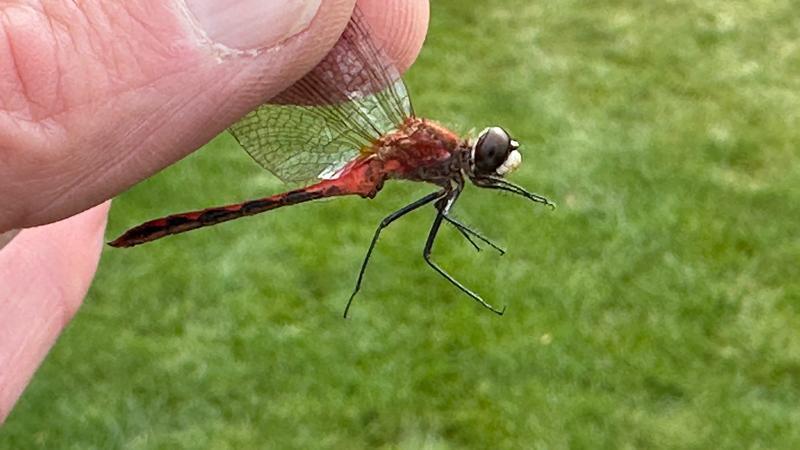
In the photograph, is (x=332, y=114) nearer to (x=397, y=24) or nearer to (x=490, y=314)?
(x=397, y=24)

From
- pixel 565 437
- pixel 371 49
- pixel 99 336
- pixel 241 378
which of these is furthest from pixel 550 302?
pixel 371 49

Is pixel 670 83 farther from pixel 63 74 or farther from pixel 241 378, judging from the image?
pixel 63 74

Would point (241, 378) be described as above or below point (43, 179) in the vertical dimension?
below

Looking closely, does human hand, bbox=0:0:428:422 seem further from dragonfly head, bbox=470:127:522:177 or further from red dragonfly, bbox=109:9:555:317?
dragonfly head, bbox=470:127:522:177

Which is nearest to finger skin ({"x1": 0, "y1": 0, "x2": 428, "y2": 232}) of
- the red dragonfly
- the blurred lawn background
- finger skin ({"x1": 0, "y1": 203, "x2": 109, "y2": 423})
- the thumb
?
the thumb

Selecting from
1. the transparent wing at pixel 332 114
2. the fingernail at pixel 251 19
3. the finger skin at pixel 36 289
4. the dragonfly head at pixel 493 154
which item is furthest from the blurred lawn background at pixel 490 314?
the fingernail at pixel 251 19

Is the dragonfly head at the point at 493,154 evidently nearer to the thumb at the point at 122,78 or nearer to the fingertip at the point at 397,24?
the fingertip at the point at 397,24

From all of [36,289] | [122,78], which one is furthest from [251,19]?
[36,289]

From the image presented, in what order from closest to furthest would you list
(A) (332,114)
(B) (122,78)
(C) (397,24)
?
(B) (122,78), (A) (332,114), (C) (397,24)
